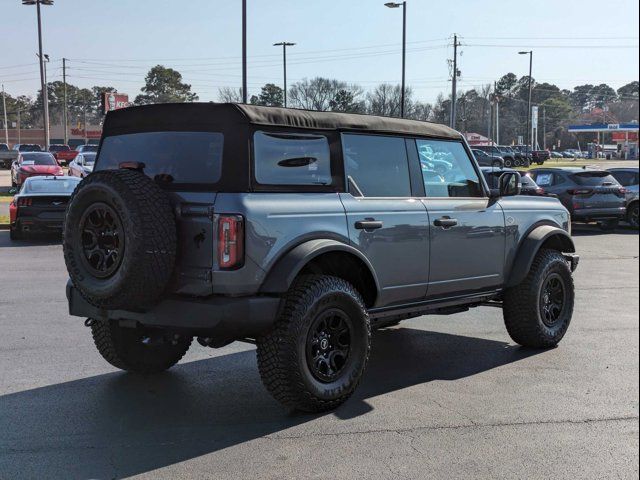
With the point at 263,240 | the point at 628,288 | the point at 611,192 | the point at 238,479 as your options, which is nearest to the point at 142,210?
the point at 263,240

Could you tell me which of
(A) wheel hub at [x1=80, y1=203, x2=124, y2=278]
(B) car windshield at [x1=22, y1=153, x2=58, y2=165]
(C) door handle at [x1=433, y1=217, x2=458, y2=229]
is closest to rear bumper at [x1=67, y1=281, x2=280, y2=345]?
(A) wheel hub at [x1=80, y1=203, x2=124, y2=278]

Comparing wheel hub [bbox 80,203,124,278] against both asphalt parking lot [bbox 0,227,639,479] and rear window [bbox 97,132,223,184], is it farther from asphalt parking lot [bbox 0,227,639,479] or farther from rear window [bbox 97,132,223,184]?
asphalt parking lot [bbox 0,227,639,479]

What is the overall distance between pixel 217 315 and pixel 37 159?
28692 mm

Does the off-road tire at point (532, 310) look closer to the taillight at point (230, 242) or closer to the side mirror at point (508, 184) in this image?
the side mirror at point (508, 184)

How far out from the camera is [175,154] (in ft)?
16.2

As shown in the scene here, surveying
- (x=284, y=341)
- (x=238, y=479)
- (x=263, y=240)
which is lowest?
(x=238, y=479)

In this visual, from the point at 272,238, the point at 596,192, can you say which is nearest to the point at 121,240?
the point at 272,238

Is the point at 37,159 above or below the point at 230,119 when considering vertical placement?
above

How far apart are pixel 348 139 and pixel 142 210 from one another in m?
1.68

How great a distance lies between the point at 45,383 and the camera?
545 centimetres

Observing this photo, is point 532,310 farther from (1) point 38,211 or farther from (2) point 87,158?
(2) point 87,158

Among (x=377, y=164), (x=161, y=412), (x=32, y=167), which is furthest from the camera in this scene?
(x=32, y=167)

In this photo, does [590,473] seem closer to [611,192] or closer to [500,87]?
[611,192]

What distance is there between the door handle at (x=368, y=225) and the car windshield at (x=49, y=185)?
11.2 metres
